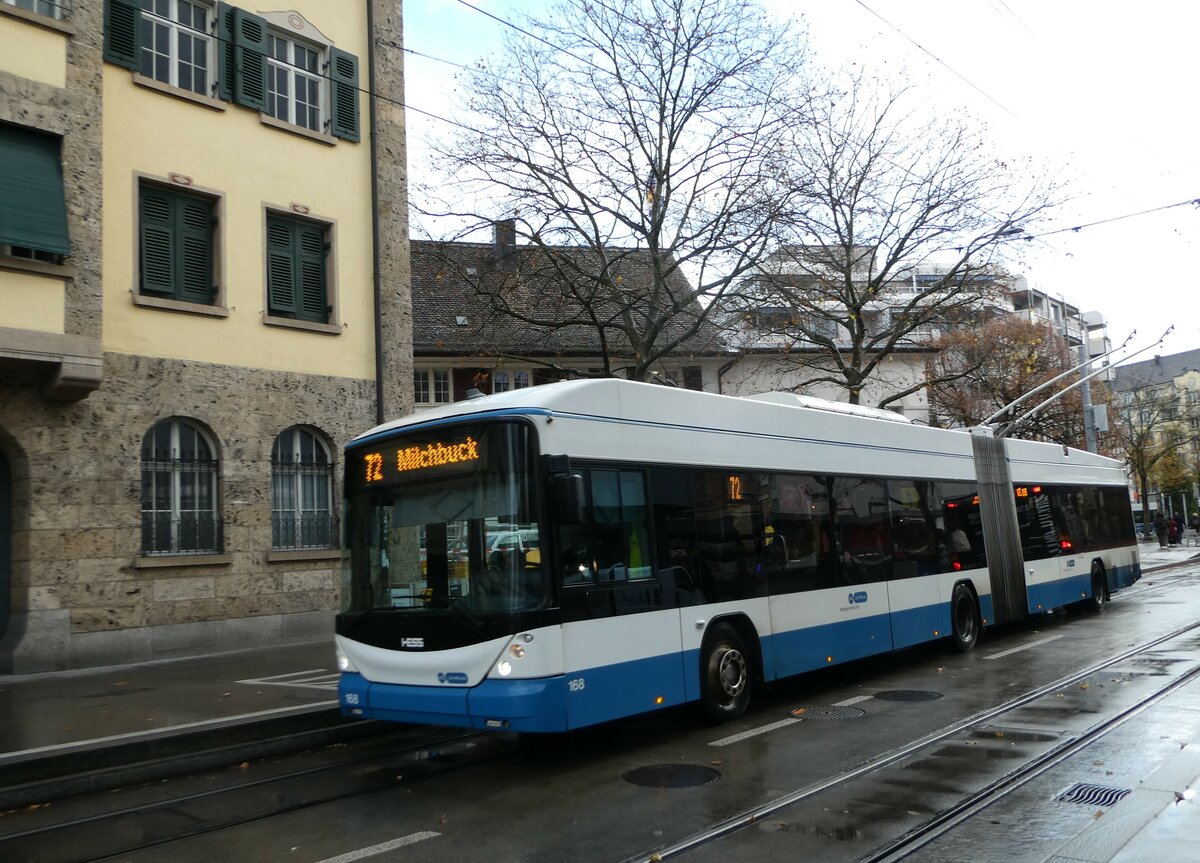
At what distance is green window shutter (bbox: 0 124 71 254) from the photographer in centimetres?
1272

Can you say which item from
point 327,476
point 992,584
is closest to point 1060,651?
point 992,584

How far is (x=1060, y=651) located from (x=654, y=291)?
9751 millimetres

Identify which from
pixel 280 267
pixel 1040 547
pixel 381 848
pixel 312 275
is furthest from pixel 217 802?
pixel 1040 547

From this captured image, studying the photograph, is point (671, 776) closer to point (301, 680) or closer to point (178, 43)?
point (301, 680)

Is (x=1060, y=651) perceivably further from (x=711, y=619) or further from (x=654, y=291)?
(x=654, y=291)

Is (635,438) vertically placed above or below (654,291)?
below

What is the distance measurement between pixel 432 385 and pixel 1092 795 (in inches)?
1364

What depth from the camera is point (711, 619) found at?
9195 millimetres

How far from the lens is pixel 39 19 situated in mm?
13320

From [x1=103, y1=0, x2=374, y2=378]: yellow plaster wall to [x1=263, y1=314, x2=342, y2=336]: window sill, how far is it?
93 millimetres

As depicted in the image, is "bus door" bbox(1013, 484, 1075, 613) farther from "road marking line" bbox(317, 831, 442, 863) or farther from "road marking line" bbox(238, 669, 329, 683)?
"road marking line" bbox(317, 831, 442, 863)

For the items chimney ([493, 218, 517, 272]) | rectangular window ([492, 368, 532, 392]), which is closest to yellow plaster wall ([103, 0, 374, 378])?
chimney ([493, 218, 517, 272])

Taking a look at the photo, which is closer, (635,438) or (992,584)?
(635,438)

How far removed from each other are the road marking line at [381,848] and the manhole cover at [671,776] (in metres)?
1.76
